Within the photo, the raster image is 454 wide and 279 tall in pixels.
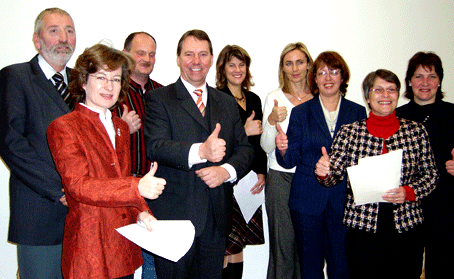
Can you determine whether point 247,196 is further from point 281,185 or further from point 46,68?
point 46,68

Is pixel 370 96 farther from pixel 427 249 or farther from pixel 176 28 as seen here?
pixel 176 28

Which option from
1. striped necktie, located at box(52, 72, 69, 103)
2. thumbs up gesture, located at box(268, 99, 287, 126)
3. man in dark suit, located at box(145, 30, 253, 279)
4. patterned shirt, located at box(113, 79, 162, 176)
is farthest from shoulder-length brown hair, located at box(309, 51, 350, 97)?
striped necktie, located at box(52, 72, 69, 103)

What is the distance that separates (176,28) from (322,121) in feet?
5.63

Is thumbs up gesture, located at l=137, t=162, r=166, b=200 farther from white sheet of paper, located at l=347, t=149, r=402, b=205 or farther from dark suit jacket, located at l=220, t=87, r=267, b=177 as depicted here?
dark suit jacket, located at l=220, t=87, r=267, b=177

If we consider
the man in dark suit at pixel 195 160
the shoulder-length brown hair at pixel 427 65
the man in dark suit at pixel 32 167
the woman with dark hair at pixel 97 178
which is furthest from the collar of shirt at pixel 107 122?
the shoulder-length brown hair at pixel 427 65

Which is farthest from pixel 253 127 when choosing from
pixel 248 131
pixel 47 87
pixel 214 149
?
pixel 47 87

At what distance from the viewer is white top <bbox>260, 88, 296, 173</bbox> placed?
8.93ft

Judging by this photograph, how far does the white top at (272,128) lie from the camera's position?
8.93ft

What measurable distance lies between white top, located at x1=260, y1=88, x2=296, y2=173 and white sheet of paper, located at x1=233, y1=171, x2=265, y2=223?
0.70ft

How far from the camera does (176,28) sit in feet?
11.1

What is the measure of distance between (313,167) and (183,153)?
3.16 feet

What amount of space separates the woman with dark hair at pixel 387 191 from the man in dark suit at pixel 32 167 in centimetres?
157

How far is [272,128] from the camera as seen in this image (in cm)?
271

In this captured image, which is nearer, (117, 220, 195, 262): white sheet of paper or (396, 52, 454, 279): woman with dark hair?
(117, 220, 195, 262): white sheet of paper
